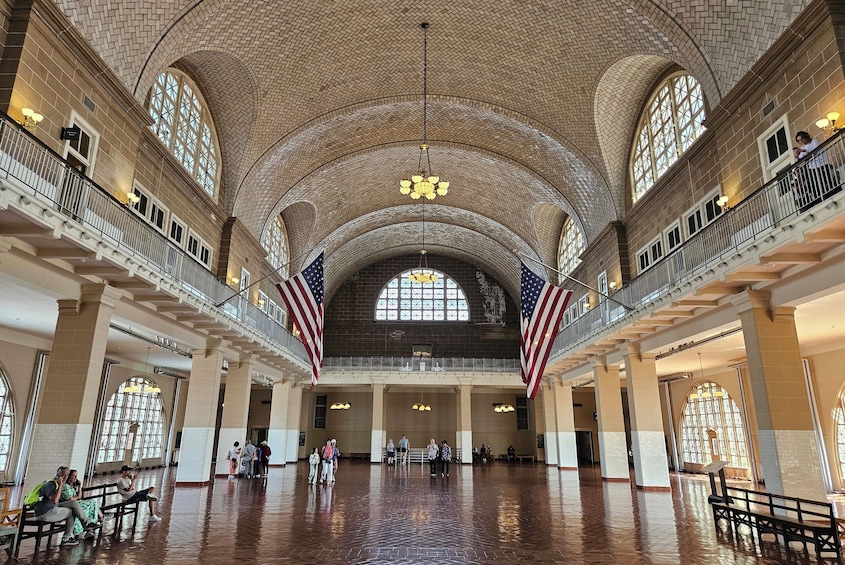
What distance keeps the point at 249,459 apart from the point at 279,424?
280 inches

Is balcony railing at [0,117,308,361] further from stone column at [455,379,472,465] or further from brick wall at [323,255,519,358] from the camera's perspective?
brick wall at [323,255,519,358]

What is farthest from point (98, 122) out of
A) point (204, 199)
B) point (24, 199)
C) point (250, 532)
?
point (250, 532)

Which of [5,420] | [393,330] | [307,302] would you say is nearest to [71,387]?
[307,302]

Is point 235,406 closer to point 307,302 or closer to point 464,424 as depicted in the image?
point 307,302

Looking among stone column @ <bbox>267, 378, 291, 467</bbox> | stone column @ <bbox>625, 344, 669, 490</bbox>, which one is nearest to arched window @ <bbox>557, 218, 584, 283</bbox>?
stone column @ <bbox>625, 344, 669, 490</bbox>

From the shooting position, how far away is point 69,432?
1042 centimetres

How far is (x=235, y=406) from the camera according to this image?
20.6 meters

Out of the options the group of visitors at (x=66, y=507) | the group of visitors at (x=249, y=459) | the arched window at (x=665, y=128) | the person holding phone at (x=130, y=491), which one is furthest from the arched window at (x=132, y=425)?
the arched window at (x=665, y=128)

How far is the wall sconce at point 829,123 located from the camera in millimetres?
8953

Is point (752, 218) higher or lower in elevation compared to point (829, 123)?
lower

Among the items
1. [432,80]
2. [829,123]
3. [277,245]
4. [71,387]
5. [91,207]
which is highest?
[432,80]

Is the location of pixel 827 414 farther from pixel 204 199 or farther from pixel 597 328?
pixel 204 199

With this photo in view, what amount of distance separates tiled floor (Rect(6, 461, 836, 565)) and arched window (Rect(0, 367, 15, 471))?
257 inches

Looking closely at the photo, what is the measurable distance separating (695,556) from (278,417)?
2328 cm
